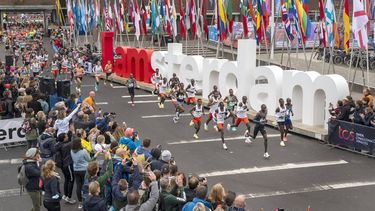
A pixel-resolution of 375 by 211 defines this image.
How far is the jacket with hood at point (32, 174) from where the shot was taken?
29.7 feet

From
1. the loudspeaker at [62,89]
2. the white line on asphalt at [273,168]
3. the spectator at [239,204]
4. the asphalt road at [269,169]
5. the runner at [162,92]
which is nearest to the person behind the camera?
the spectator at [239,204]

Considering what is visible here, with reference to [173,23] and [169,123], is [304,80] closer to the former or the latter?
[169,123]

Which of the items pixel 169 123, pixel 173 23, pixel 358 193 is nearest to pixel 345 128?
pixel 358 193

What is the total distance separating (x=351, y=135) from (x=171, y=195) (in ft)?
32.9

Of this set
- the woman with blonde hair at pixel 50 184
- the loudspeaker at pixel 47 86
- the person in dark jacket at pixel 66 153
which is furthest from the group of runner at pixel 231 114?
the woman with blonde hair at pixel 50 184

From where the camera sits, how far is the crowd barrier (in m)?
15.5

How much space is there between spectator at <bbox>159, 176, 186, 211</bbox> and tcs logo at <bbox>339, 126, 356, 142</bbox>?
31.9ft

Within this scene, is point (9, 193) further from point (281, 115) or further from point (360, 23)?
point (360, 23)

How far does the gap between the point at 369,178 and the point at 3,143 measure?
1079cm

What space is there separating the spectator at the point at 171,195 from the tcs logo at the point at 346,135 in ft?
31.9

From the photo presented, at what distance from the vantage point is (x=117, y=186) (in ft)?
26.8

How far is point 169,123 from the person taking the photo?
20.2 metres

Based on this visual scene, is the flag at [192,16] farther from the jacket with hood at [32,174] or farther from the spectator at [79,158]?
the jacket with hood at [32,174]

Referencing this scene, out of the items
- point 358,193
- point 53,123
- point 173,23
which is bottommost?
point 358,193
